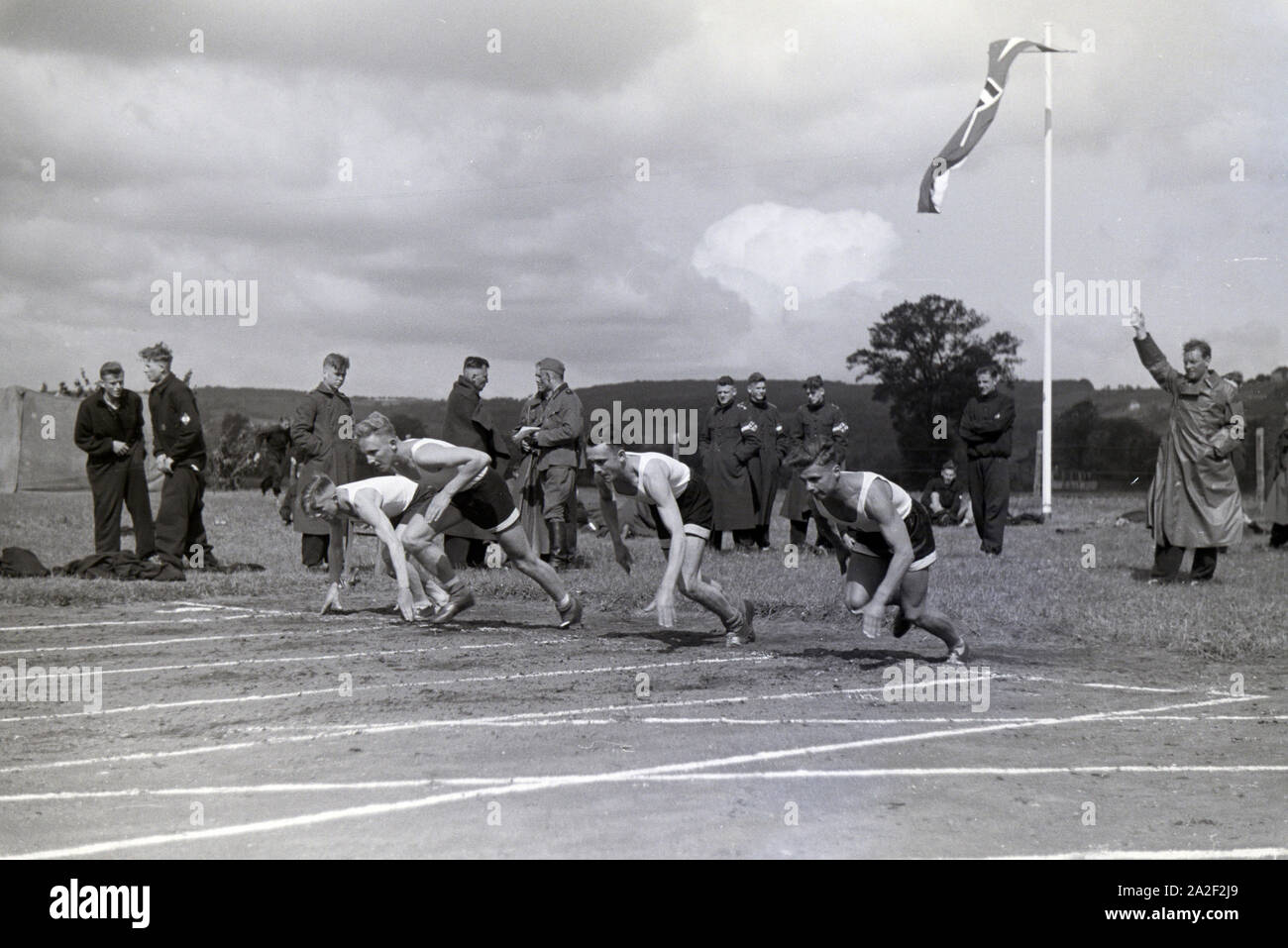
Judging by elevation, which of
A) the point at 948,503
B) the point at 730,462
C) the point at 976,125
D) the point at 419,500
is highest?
the point at 976,125

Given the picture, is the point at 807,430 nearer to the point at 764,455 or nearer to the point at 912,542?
the point at 764,455

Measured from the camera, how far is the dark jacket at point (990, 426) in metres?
16.6

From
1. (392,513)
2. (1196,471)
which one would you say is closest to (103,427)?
(392,513)

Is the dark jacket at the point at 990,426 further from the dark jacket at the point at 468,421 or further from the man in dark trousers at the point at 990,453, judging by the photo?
the dark jacket at the point at 468,421

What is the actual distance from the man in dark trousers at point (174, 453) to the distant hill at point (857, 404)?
26.0 ft

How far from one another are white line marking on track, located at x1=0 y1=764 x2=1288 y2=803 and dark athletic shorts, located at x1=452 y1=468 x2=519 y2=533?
4668 mm

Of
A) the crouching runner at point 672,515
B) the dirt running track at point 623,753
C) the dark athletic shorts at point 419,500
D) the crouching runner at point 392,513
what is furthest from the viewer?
the dark athletic shorts at point 419,500

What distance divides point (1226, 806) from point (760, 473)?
42.0ft

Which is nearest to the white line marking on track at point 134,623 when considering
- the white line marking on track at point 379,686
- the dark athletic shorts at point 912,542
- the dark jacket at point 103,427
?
the white line marking on track at point 379,686

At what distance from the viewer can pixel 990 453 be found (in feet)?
54.8

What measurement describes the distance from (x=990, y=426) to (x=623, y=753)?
36.2ft

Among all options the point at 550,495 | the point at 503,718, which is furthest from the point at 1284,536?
the point at 503,718

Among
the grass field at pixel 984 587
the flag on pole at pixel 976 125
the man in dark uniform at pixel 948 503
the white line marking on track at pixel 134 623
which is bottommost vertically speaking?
the white line marking on track at pixel 134 623
